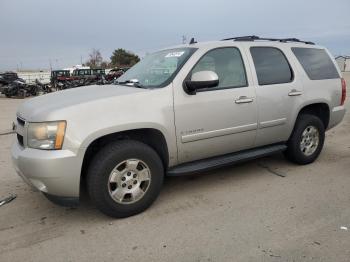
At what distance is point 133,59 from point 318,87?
2364 inches

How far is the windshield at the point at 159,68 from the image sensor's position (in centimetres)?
400

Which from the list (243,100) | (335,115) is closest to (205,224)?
(243,100)

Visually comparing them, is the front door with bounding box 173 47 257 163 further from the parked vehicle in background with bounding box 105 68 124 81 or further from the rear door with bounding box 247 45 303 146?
the parked vehicle in background with bounding box 105 68 124 81

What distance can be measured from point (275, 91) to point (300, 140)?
3.17 feet

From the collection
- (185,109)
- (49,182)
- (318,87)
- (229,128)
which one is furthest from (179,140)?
(318,87)

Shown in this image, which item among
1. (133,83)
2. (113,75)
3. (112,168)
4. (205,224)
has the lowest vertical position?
(205,224)

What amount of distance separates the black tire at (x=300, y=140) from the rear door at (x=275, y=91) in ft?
0.48

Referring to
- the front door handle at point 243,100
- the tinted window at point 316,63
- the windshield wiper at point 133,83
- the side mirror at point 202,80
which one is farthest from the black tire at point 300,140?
the windshield wiper at point 133,83

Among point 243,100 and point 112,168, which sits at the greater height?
point 243,100

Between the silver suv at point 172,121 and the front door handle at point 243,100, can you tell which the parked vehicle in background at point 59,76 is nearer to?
the silver suv at point 172,121

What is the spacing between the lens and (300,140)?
512 centimetres

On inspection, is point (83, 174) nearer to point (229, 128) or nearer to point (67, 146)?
point (67, 146)

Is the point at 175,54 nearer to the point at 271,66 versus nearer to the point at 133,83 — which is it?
the point at 133,83

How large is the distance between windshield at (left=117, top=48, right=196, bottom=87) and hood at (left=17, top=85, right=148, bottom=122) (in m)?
0.26
